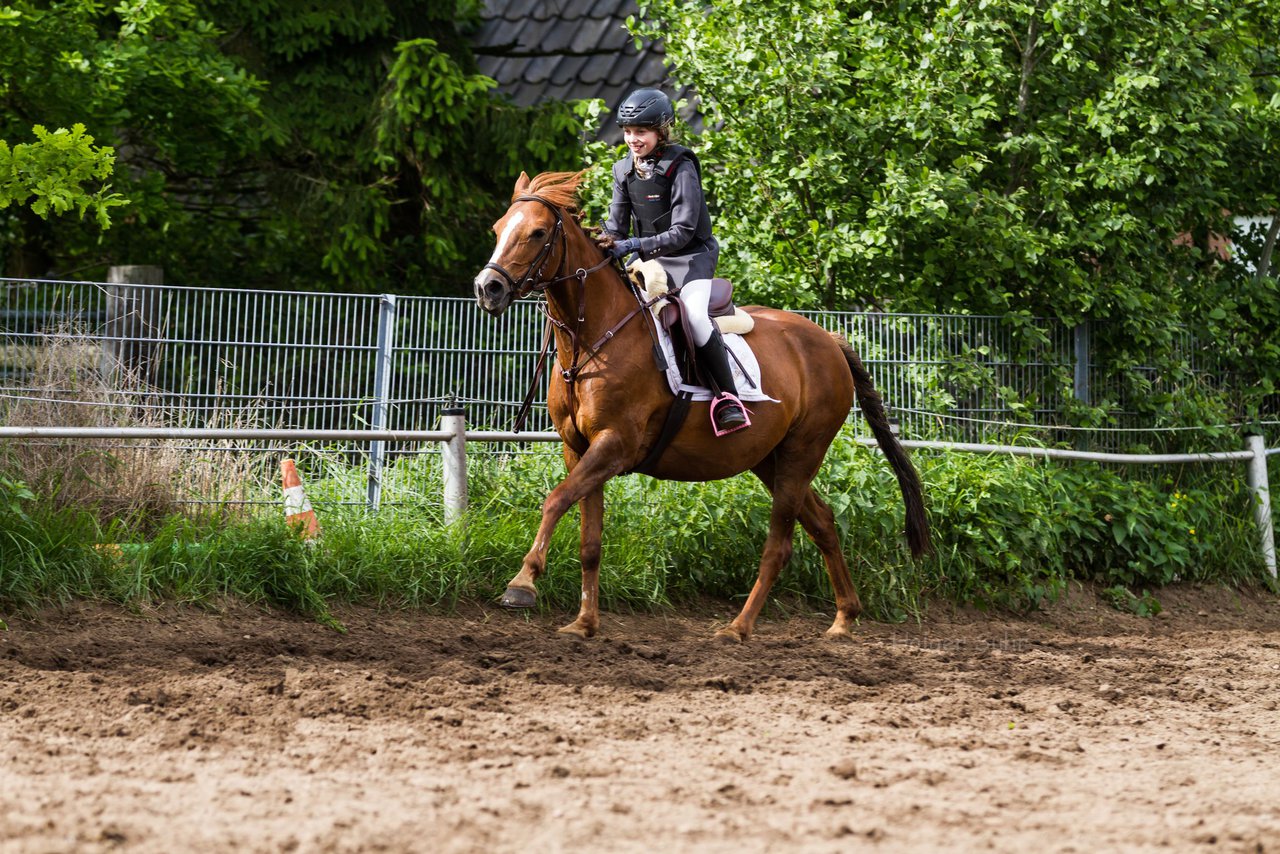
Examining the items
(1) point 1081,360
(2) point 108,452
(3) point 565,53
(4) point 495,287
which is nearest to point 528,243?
(4) point 495,287

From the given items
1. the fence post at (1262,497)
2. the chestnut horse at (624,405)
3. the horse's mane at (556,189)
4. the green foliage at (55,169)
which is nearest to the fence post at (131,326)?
the green foliage at (55,169)

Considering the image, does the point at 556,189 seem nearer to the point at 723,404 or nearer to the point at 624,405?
the point at 624,405

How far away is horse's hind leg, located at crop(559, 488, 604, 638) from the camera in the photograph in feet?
25.8

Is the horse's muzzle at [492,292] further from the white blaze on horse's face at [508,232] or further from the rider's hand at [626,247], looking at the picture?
the rider's hand at [626,247]

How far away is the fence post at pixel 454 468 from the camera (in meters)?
8.97

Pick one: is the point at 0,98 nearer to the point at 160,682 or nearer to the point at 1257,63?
the point at 160,682

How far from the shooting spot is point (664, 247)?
7.79 m

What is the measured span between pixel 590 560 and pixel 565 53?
836 cm

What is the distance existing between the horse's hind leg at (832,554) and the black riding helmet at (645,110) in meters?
2.44

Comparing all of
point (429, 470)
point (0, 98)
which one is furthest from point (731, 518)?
point (0, 98)

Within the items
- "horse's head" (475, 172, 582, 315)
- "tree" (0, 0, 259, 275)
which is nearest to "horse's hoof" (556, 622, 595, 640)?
"horse's head" (475, 172, 582, 315)

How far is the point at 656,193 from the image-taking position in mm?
7965

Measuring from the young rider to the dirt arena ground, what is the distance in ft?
4.84

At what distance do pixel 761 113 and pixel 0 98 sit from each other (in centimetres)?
583
